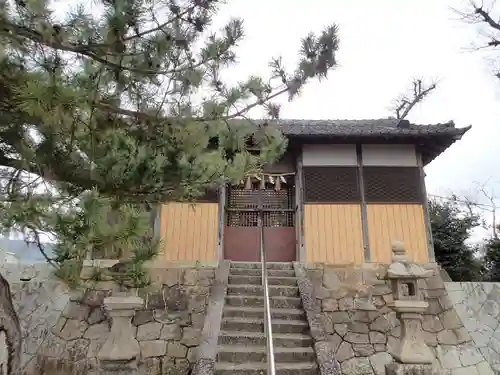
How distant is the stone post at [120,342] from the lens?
4098 mm

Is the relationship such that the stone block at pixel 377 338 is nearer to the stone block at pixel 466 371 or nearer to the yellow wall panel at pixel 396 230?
the stone block at pixel 466 371

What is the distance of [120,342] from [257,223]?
451 centimetres

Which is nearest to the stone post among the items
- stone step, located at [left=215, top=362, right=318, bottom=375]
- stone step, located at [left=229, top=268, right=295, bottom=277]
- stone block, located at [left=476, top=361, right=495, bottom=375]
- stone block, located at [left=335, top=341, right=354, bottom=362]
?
stone step, located at [left=215, top=362, right=318, bottom=375]

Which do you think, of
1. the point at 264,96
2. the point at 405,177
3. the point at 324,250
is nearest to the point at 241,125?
the point at 264,96

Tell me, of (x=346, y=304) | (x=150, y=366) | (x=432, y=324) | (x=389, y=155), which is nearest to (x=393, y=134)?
(x=389, y=155)

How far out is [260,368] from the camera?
13.6 ft

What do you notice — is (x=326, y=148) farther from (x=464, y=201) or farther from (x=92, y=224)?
(x=464, y=201)

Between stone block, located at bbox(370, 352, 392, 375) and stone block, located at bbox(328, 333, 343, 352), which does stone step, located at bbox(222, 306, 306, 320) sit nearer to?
stone block, located at bbox(328, 333, 343, 352)

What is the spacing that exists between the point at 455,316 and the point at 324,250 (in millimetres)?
2325

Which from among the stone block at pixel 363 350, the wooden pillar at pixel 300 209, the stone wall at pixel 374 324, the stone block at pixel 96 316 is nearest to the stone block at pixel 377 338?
the stone wall at pixel 374 324

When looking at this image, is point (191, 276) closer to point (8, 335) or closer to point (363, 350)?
point (363, 350)

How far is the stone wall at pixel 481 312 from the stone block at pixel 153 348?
4786mm

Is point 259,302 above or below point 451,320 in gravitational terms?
above

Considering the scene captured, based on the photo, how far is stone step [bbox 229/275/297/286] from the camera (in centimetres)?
600
